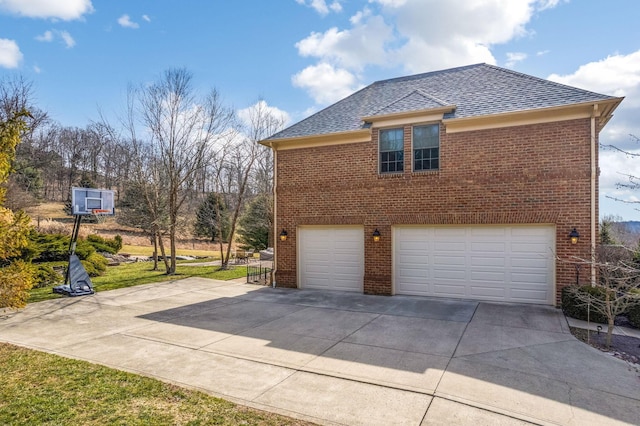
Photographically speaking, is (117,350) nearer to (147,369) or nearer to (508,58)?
(147,369)

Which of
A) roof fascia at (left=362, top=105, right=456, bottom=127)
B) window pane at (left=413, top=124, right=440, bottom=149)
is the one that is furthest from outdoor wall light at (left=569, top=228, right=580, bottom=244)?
roof fascia at (left=362, top=105, right=456, bottom=127)

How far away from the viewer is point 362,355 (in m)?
5.85

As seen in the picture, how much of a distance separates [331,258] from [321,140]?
159 inches

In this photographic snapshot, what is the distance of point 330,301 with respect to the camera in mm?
10297

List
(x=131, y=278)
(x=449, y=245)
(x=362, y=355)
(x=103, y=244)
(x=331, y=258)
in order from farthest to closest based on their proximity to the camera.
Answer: (x=103, y=244) < (x=131, y=278) < (x=331, y=258) < (x=449, y=245) < (x=362, y=355)

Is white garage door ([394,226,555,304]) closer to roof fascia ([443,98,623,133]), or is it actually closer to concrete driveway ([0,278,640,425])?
concrete driveway ([0,278,640,425])

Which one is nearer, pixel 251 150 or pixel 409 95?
pixel 409 95

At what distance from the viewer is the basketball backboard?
11.4m

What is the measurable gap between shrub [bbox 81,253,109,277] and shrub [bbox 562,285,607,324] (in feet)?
56.9

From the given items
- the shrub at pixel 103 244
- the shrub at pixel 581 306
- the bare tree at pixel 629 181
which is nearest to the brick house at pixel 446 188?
the shrub at pixel 581 306

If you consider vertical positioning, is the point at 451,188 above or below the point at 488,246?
above

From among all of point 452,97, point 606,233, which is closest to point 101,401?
point 452,97

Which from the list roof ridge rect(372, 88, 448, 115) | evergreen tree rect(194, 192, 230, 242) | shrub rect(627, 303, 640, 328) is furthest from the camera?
evergreen tree rect(194, 192, 230, 242)

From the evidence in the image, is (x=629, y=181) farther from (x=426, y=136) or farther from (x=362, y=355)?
(x=426, y=136)
